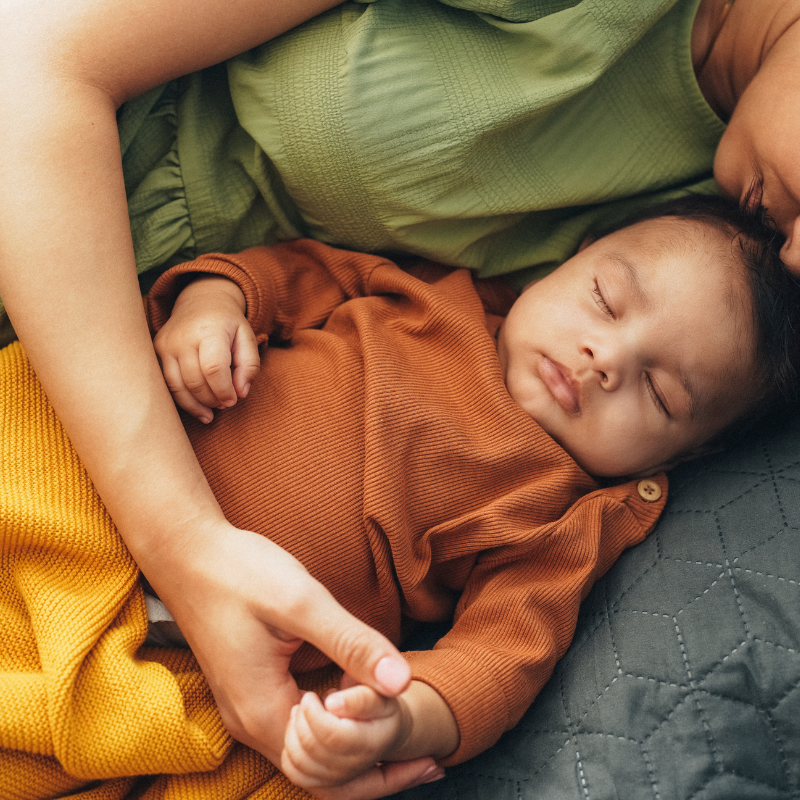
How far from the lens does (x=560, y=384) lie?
105cm

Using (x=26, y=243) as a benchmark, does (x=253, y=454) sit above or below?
below

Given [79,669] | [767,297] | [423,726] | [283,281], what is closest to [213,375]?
[283,281]

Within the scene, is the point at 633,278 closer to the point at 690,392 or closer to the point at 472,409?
the point at 690,392

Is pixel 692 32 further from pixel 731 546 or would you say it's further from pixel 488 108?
pixel 731 546

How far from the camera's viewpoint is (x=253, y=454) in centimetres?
92

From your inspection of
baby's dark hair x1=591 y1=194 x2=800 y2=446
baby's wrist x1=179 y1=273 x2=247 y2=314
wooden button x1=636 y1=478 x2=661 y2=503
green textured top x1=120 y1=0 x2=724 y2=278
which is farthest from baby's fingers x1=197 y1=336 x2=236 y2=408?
baby's dark hair x1=591 y1=194 x2=800 y2=446

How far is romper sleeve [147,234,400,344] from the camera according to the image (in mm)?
1001

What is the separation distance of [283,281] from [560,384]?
450 mm

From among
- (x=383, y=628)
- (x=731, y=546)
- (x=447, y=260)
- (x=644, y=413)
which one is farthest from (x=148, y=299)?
(x=731, y=546)

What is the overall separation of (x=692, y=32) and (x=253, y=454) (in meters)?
0.95

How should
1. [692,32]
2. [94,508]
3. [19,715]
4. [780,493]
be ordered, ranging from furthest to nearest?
[692,32] < [780,493] < [94,508] < [19,715]

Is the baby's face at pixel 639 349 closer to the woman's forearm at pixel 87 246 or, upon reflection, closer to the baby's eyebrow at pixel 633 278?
the baby's eyebrow at pixel 633 278

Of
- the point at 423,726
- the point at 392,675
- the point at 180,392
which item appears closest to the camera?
the point at 392,675

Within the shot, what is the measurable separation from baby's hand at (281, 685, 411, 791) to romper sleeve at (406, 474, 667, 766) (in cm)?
13
